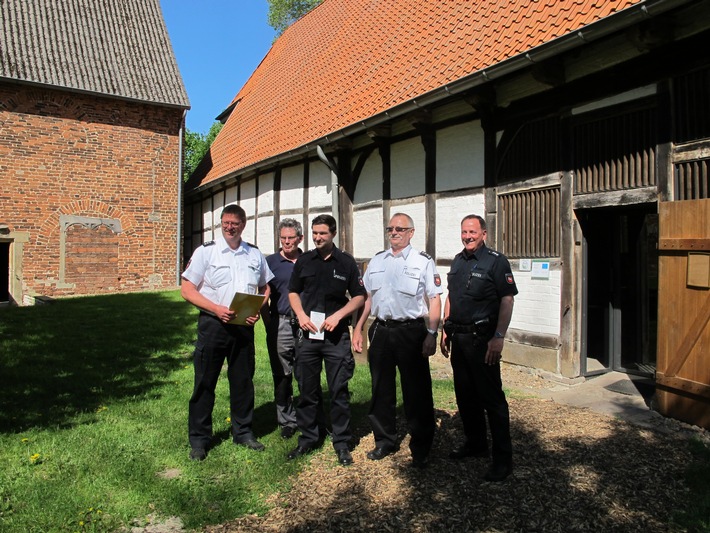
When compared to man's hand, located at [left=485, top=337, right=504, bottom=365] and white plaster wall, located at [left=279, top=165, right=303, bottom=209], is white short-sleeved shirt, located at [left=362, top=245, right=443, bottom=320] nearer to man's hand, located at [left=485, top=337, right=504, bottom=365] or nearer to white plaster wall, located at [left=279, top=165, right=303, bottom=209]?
man's hand, located at [left=485, top=337, right=504, bottom=365]

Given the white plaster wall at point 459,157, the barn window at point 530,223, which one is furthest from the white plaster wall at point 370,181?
the barn window at point 530,223

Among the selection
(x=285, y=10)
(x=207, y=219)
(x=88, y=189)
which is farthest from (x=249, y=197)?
(x=285, y=10)

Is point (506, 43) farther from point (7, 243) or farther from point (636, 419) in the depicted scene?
point (7, 243)

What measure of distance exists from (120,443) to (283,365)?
1394 millimetres

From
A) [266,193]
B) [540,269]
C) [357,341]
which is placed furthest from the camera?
[266,193]

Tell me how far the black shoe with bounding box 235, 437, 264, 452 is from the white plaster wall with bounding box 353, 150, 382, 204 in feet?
17.8

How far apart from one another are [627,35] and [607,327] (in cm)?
341

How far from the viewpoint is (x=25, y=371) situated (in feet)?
21.1

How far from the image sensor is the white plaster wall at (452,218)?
728cm

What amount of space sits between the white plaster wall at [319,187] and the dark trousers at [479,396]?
21.9 feet

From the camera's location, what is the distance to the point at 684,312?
15.8 ft

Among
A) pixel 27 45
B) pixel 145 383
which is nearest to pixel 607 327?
pixel 145 383

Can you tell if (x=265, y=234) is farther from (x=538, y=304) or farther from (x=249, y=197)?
(x=538, y=304)

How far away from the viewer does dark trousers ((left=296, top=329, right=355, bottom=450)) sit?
4129mm
